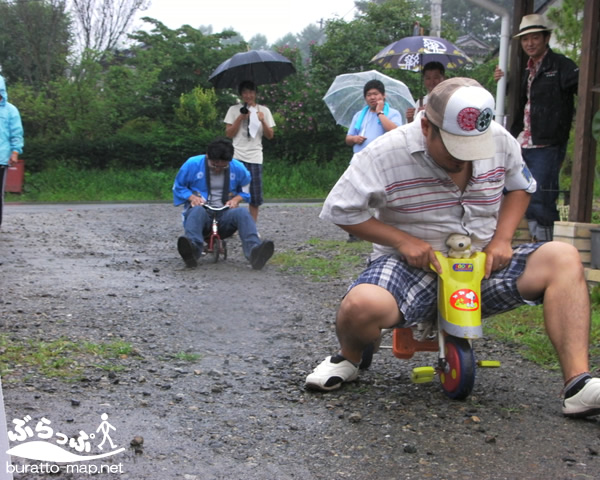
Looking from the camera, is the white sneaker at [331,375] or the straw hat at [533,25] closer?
the white sneaker at [331,375]

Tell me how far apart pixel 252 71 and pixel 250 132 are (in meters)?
1.58

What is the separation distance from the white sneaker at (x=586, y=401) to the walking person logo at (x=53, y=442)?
1900 mm

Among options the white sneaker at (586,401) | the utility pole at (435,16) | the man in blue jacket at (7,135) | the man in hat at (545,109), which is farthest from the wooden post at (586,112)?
the utility pole at (435,16)

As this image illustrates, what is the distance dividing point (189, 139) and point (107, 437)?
72.9 ft

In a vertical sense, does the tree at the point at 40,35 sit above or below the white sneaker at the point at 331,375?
above

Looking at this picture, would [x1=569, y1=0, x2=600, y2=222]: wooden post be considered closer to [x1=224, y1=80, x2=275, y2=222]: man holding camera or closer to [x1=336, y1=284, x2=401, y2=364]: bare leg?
[x1=336, y1=284, x2=401, y2=364]: bare leg

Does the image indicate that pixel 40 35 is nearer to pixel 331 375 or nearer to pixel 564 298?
pixel 331 375

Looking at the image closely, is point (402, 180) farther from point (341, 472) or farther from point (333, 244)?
point (333, 244)

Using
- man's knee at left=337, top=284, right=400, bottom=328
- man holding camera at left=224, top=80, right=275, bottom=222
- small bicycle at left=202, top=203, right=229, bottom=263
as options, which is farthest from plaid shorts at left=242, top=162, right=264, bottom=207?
man's knee at left=337, top=284, right=400, bottom=328

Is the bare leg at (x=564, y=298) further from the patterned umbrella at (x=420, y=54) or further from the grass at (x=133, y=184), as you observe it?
the grass at (x=133, y=184)

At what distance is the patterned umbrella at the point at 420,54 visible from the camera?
11.0 meters

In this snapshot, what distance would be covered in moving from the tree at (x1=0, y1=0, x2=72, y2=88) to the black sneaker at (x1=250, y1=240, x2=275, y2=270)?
21.0 meters

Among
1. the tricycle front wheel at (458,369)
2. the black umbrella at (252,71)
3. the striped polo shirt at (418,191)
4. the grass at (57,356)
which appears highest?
the black umbrella at (252,71)

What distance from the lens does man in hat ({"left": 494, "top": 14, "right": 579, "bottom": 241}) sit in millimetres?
6793
